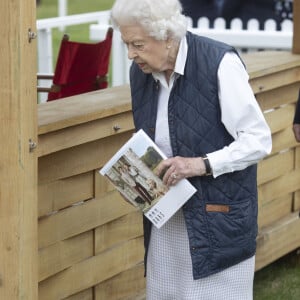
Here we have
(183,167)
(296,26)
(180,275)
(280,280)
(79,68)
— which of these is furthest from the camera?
(79,68)

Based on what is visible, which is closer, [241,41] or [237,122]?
[237,122]

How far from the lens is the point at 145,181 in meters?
3.69

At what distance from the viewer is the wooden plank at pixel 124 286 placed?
4.64 meters

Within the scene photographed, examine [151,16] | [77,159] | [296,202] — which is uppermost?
[151,16]

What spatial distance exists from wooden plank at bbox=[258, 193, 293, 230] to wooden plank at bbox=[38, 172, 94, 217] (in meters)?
1.60

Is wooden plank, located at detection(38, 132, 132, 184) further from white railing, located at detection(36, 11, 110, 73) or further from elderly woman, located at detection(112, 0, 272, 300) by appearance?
white railing, located at detection(36, 11, 110, 73)

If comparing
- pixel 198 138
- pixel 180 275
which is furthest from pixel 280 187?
pixel 198 138

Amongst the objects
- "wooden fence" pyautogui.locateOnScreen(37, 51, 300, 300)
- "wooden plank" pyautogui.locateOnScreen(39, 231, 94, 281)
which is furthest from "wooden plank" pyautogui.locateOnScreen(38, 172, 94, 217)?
"wooden plank" pyautogui.locateOnScreen(39, 231, 94, 281)

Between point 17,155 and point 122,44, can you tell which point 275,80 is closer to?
point 17,155

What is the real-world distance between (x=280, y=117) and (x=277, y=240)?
0.71m

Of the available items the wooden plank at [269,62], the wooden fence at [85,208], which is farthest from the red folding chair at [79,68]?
the wooden fence at [85,208]

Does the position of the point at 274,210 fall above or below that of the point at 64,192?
below

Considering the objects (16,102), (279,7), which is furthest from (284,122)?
(279,7)

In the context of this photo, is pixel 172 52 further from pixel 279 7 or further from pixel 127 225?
pixel 279 7
